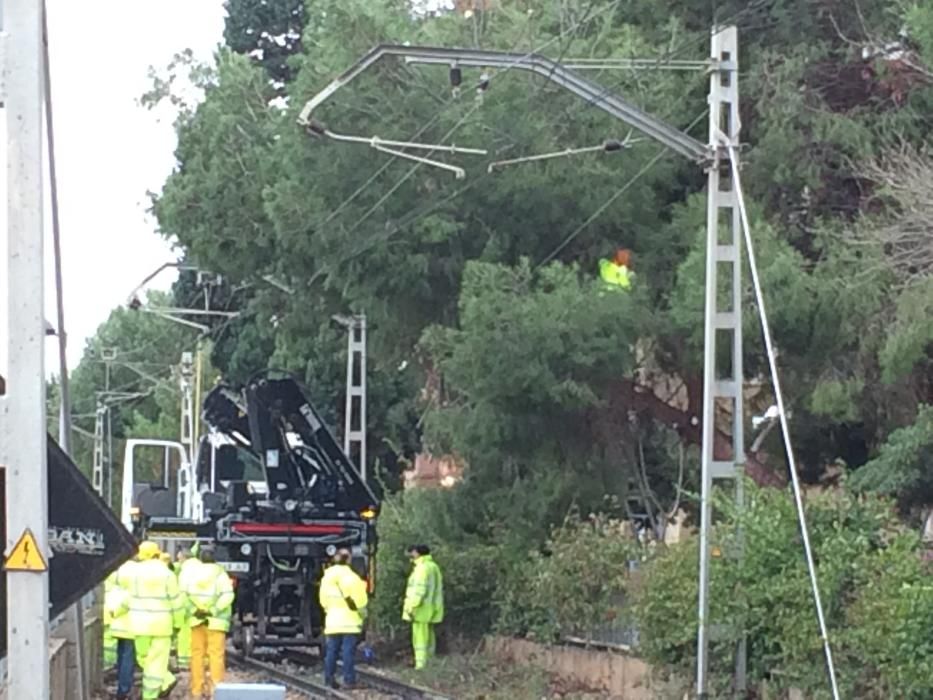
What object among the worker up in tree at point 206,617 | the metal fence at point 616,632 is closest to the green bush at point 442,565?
the metal fence at point 616,632

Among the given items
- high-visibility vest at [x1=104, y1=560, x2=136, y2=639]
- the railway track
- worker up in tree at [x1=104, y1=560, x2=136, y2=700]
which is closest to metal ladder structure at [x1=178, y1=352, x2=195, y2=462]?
the railway track

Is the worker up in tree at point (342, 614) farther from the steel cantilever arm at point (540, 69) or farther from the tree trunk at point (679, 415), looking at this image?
the steel cantilever arm at point (540, 69)

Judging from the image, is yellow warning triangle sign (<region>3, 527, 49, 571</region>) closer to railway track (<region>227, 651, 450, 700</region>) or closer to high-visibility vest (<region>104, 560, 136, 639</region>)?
high-visibility vest (<region>104, 560, 136, 639</region>)

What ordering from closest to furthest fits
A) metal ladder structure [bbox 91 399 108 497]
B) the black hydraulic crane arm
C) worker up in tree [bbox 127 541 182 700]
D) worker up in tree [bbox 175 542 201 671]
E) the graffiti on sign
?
the graffiti on sign
worker up in tree [bbox 127 541 182 700]
worker up in tree [bbox 175 542 201 671]
the black hydraulic crane arm
metal ladder structure [bbox 91 399 108 497]

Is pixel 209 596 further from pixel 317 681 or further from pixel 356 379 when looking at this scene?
pixel 356 379

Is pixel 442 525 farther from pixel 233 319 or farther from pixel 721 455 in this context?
pixel 233 319

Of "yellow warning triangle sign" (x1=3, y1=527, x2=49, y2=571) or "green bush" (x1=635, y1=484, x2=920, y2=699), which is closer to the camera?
"yellow warning triangle sign" (x1=3, y1=527, x2=49, y2=571)

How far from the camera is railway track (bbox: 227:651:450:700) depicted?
22375 mm

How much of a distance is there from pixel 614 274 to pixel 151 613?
357 inches

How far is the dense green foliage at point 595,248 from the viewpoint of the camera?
78.5 feet

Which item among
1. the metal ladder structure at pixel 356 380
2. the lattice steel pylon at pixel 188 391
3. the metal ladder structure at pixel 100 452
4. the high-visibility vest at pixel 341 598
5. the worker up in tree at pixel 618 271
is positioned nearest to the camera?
the high-visibility vest at pixel 341 598

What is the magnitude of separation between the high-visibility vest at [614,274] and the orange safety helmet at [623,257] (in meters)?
0.09

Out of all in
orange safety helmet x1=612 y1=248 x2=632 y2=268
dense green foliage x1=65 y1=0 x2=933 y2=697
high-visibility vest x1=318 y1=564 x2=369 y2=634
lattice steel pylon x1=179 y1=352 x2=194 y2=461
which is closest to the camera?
high-visibility vest x1=318 y1=564 x2=369 y2=634

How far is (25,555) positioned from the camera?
6375 millimetres
